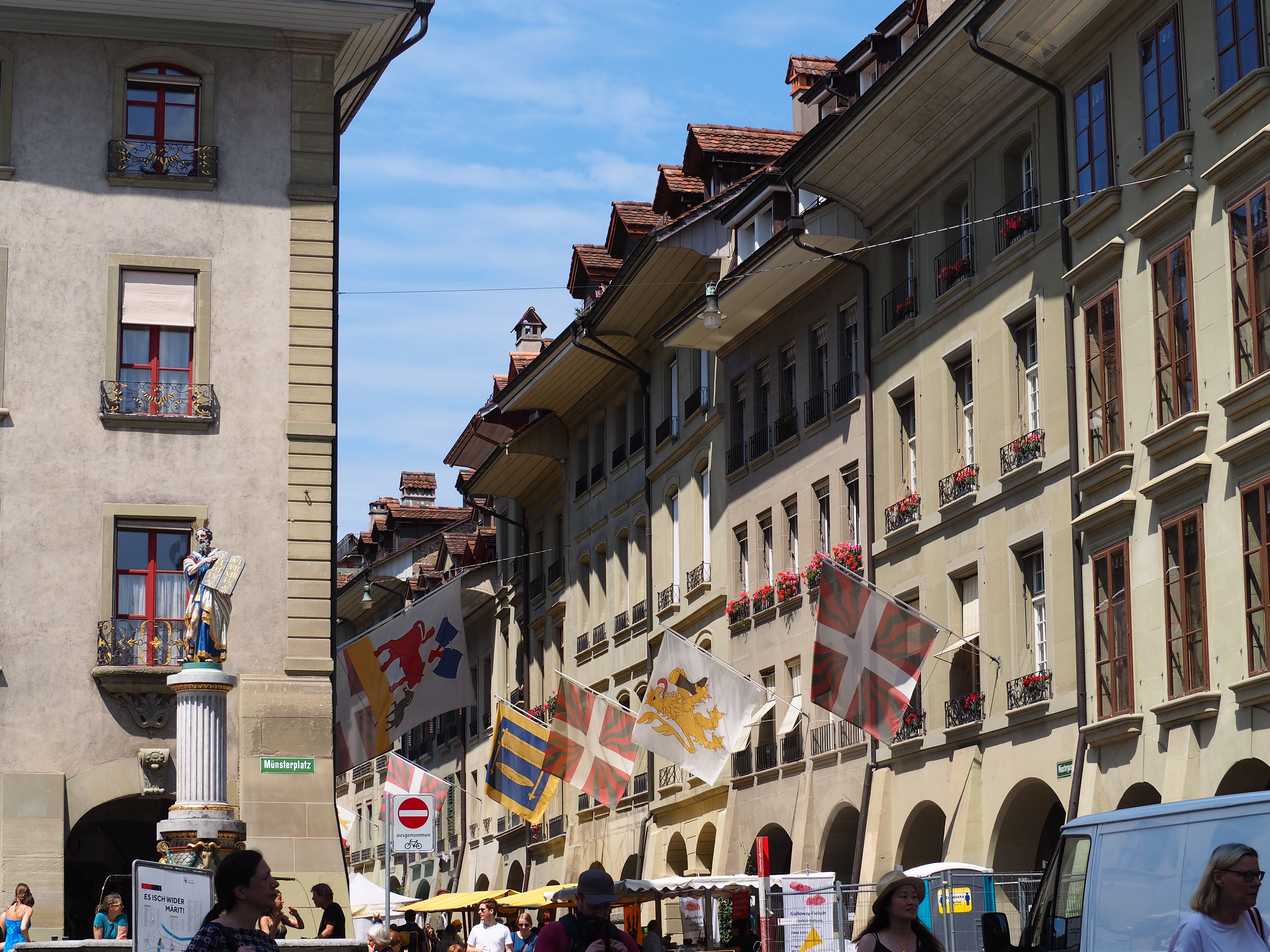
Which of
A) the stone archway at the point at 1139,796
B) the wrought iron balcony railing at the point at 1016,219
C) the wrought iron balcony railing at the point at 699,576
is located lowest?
the stone archway at the point at 1139,796

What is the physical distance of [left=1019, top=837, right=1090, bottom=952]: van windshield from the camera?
14008 mm

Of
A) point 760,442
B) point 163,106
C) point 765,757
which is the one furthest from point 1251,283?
point 765,757

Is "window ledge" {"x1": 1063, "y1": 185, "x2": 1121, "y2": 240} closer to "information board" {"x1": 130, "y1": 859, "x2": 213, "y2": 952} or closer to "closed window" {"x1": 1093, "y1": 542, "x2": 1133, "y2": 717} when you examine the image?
"closed window" {"x1": 1093, "y1": 542, "x2": 1133, "y2": 717}

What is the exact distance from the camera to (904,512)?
114 ft

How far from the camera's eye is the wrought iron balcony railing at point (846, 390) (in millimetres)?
36969

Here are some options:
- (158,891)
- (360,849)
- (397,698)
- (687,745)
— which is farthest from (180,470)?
(360,849)

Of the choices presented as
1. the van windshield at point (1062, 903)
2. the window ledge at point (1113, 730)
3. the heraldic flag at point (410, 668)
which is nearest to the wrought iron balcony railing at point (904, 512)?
the window ledge at point (1113, 730)

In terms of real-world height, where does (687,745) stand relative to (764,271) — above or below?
below

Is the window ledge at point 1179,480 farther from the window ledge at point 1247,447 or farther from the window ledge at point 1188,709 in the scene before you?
the window ledge at point 1188,709

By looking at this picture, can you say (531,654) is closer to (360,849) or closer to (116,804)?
(360,849)

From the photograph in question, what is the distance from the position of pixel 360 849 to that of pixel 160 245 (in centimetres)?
5397

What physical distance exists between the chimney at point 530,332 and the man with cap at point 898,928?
61532 millimetres

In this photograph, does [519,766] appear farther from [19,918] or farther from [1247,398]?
[1247,398]

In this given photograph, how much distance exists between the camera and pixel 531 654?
5859cm
